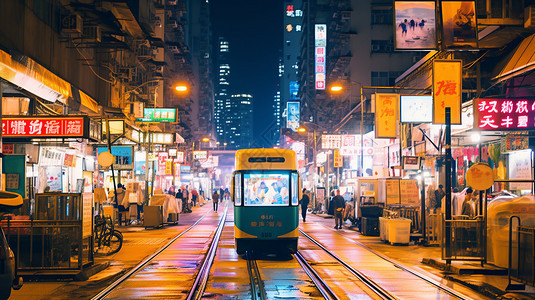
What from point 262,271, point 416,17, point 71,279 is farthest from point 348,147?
point 71,279

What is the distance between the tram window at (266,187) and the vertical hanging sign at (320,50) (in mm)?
57304

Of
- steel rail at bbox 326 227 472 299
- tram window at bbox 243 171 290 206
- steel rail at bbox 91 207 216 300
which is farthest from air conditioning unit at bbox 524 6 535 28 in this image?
steel rail at bbox 91 207 216 300

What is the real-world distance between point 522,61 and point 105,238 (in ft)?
52.0

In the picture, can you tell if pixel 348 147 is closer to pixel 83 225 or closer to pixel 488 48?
pixel 488 48

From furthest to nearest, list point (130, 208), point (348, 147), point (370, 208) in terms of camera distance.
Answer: point (348, 147) < point (130, 208) < point (370, 208)

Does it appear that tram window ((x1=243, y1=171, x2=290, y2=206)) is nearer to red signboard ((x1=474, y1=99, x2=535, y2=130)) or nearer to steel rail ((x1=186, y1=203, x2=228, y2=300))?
steel rail ((x1=186, y1=203, x2=228, y2=300))

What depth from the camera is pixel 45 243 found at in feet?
44.3

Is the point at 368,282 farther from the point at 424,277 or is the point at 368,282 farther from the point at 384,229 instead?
the point at 384,229

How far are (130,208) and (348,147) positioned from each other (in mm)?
17876

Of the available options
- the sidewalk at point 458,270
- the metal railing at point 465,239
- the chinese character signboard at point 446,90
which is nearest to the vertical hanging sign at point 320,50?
the sidewalk at point 458,270

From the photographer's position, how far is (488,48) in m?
22.8

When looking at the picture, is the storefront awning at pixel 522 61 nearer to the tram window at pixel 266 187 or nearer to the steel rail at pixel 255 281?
the tram window at pixel 266 187

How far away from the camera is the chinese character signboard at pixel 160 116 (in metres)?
37.7

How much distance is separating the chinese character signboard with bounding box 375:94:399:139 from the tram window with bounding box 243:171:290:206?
11.3 meters
